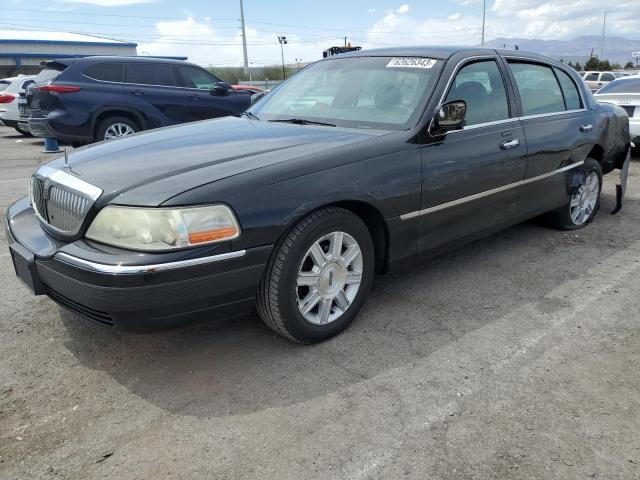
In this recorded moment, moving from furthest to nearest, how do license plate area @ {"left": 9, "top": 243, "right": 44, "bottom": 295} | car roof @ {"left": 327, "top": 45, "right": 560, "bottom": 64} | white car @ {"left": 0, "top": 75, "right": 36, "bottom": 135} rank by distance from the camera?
white car @ {"left": 0, "top": 75, "right": 36, "bottom": 135}, car roof @ {"left": 327, "top": 45, "right": 560, "bottom": 64}, license plate area @ {"left": 9, "top": 243, "right": 44, "bottom": 295}

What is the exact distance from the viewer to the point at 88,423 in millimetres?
2412

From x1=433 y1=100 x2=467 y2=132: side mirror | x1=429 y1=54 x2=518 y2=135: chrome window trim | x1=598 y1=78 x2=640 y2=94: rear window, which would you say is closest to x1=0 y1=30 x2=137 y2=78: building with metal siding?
x1=598 y1=78 x2=640 y2=94: rear window

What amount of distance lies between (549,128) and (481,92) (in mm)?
887

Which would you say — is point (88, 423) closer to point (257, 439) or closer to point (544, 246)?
point (257, 439)

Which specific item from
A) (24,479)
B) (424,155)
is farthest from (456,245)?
(24,479)

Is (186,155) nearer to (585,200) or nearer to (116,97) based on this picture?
(585,200)

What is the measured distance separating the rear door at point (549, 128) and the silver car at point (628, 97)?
3.65 metres

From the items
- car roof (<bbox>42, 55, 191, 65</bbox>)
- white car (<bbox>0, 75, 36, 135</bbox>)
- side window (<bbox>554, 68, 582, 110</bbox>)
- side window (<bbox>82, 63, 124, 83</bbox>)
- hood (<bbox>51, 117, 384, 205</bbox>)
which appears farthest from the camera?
white car (<bbox>0, 75, 36, 135</bbox>)

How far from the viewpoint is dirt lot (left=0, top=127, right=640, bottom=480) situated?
2170 millimetres

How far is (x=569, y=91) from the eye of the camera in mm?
4906

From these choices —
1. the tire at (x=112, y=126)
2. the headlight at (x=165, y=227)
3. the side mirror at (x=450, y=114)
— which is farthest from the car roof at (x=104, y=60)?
the headlight at (x=165, y=227)

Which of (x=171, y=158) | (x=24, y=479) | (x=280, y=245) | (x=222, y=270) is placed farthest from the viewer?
(x=171, y=158)

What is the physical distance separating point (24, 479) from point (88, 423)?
0.36 m

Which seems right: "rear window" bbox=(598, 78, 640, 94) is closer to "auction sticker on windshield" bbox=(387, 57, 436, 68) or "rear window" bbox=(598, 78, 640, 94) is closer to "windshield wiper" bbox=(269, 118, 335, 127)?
"auction sticker on windshield" bbox=(387, 57, 436, 68)
